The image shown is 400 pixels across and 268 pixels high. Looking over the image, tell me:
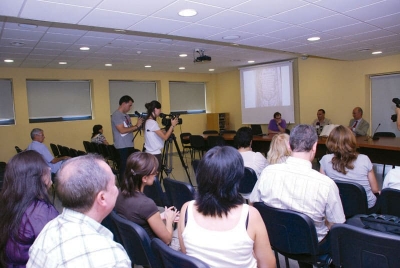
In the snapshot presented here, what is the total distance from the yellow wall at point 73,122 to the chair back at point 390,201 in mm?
7439

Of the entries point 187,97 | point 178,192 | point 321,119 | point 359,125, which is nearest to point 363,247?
point 178,192

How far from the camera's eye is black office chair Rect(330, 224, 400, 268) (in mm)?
1275

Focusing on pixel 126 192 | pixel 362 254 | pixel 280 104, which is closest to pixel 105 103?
pixel 280 104

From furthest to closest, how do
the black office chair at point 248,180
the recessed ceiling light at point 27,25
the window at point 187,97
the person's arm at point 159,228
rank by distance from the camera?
the window at point 187,97
the recessed ceiling light at point 27,25
the black office chair at point 248,180
the person's arm at point 159,228

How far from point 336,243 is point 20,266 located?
159 centimetres

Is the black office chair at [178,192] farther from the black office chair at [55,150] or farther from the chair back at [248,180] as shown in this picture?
the black office chair at [55,150]

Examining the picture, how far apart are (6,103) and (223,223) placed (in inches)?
300

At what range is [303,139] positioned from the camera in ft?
6.37

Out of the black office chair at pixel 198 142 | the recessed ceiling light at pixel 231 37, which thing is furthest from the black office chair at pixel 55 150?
the recessed ceiling light at pixel 231 37

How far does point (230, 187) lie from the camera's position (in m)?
1.36

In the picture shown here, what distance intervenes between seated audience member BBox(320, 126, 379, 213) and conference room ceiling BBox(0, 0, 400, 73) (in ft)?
5.48

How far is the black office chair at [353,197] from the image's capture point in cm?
226

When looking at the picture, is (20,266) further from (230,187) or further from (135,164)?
(230,187)

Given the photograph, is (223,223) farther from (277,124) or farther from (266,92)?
(266,92)
